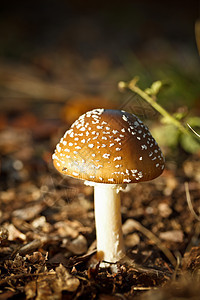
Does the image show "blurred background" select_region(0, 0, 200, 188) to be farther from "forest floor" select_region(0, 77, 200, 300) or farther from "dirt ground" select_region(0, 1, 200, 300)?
"forest floor" select_region(0, 77, 200, 300)

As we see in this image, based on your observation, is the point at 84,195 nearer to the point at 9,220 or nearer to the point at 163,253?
the point at 9,220

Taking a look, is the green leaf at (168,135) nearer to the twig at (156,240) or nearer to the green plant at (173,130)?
the green plant at (173,130)

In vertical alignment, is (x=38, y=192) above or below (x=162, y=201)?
above

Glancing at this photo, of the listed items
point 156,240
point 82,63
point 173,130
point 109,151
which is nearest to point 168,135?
point 173,130

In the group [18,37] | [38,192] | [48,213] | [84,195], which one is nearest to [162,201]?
[84,195]

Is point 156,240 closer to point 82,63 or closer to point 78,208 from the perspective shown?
point 78,208
